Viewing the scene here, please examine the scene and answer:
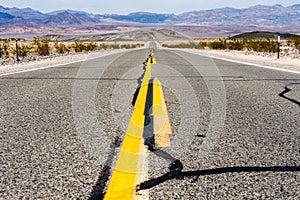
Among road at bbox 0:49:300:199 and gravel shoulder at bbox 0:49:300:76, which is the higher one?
gravel shoulder at bbox 0:49:300:76

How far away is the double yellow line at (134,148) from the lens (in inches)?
99.2

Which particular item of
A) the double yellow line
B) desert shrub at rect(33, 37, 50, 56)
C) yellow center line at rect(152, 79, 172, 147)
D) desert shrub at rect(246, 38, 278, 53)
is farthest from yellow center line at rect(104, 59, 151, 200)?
desert shrub at rect(246, 38, 278, 53)

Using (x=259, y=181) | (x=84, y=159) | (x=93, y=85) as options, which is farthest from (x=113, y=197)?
(x=93, y=85)

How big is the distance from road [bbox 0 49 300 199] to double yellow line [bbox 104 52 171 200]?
2.5 inches

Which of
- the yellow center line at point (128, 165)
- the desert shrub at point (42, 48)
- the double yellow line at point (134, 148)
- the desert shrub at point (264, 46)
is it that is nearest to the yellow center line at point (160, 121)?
the double yellow line at point (134, 148)

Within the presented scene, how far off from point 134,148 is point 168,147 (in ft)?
1.04

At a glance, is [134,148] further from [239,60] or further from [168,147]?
[239,60]

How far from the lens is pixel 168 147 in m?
3.48

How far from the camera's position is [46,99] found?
243 inches

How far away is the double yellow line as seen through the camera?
2.52 meters

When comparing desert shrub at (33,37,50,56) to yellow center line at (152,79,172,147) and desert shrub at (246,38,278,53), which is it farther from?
yellow center line at (152,79,172,147)

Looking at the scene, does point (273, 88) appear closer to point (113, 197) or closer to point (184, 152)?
point (184, 152)

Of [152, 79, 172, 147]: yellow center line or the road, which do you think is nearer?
the road

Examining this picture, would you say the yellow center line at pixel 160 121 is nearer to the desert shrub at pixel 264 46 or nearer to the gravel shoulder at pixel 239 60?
the gravel shoulder at pixel 239 60
